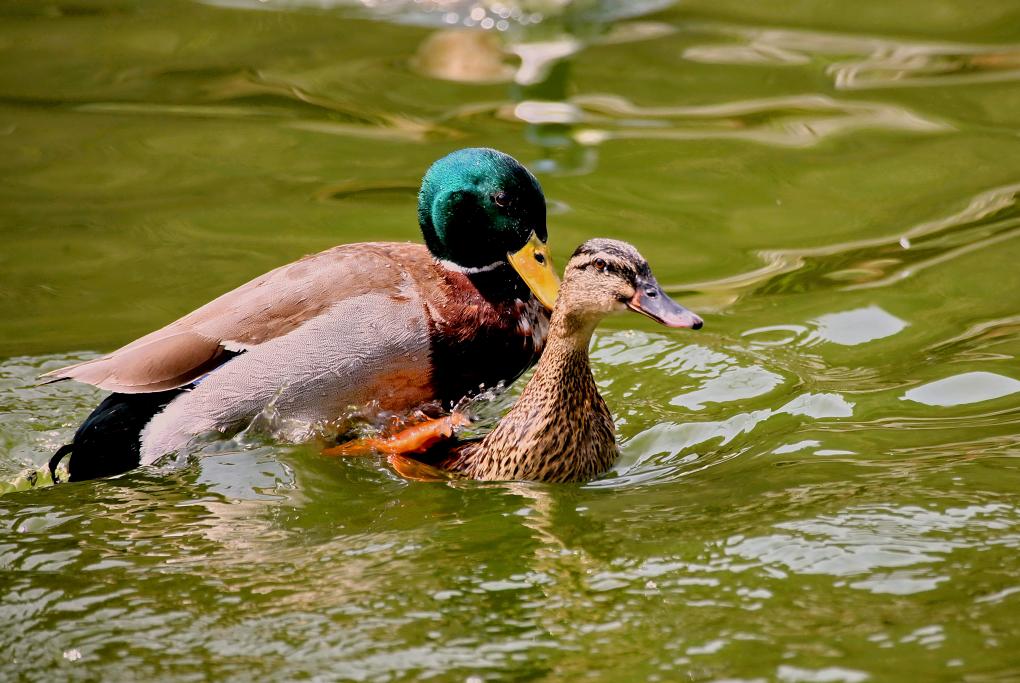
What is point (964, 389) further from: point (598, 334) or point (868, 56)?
point (868, 56)

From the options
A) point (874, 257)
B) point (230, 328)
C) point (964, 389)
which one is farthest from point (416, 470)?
point (874, 257)

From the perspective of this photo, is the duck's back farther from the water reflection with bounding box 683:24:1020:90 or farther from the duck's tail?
the water reflection with bounding box 683:24:1020:90

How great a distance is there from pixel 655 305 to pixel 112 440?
→ 251 cm

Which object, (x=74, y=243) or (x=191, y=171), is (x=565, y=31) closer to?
(x=191, y=171)

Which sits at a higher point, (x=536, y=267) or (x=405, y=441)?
(x=536, y=267)

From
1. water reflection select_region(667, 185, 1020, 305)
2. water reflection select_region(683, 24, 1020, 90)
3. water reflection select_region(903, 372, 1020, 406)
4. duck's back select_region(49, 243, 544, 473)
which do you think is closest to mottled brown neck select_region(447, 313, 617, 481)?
duck's back select_region(49, 243, 544, 473)

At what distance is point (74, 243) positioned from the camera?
8594 mm

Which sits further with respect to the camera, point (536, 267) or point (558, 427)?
point (536, 267)

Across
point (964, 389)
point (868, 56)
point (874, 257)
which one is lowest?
point (964, 389)

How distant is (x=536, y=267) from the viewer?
650cm

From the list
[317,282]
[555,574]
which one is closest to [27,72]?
[317,282]

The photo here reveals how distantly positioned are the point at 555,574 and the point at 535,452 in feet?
3.28

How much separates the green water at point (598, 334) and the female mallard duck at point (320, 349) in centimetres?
24

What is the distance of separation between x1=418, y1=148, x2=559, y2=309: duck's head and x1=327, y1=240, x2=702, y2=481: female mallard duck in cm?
67
